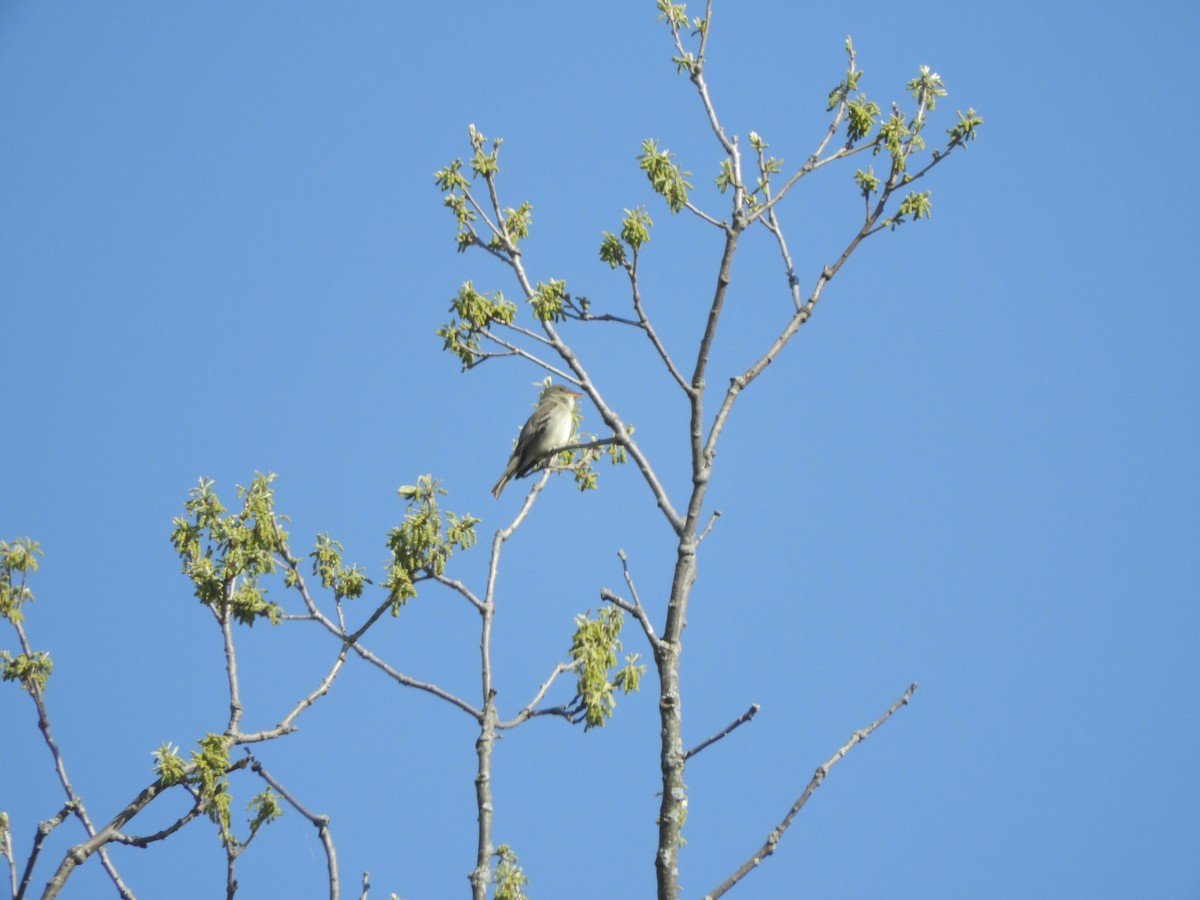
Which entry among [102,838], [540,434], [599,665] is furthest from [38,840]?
[540,434]

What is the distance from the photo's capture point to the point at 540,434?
14.5 meters

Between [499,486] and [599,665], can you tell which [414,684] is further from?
[499,486]

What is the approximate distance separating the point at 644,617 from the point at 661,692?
0.43 metres

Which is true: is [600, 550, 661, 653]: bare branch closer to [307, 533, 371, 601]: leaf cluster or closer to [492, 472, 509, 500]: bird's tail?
[307, 533, 371, 601]: leaf cluster

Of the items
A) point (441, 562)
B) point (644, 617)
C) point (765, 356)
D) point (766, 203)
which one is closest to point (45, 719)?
point (441, 562)

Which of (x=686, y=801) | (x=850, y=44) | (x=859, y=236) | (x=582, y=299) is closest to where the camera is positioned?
(x=686, y=801)

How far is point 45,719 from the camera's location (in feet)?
27.6

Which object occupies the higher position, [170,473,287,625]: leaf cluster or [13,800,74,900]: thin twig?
[170,473,287,625]: leaf cluster

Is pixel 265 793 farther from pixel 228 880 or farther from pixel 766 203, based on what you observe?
pixel 766 203

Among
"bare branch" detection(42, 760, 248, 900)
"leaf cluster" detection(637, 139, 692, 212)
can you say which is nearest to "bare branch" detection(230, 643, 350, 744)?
"bare branch" detection(42, 760, 248, 900)

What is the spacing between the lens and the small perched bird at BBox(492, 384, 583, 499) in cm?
1422

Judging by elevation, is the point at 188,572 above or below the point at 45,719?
above

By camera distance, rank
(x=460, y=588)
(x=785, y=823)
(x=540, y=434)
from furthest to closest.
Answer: (x=540, y=434)
(x=460, y=588)
(x=785, y=823)

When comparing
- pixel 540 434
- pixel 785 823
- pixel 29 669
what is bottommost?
pixel 785 823
